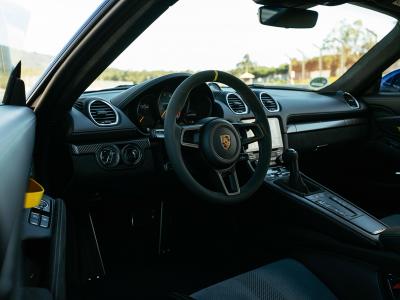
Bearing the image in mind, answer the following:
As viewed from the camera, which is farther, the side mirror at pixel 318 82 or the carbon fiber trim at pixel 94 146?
the side mirror at pixel 318 82

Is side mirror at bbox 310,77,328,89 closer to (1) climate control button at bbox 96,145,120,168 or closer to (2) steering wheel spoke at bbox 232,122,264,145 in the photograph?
(2) steering wheel spoke at bbox 232,122,264,145

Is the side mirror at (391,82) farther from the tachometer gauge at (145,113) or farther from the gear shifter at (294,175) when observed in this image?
the tachometer gauge at (145,113)

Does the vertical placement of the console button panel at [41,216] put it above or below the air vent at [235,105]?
below

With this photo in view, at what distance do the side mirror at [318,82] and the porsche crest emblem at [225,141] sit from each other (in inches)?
86.1

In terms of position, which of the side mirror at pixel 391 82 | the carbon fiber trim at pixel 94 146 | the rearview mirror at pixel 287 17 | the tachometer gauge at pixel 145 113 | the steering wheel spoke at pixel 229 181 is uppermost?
the rearview mirror at pixel 287 17

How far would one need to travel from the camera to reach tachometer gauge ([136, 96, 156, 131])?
254cm

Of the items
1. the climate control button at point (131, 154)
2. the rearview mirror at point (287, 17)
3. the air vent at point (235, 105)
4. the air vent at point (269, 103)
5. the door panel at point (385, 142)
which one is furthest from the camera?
the door panel at point (385, 142)

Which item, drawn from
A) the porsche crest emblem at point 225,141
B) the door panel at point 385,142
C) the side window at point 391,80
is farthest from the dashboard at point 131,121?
the side window at point 391,80

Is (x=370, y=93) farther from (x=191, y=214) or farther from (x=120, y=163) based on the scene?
(x=120, y=163)

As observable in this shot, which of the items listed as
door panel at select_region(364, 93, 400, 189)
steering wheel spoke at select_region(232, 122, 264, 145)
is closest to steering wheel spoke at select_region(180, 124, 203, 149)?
steering wheel spoke at select_region(232, 122, 264, 145)

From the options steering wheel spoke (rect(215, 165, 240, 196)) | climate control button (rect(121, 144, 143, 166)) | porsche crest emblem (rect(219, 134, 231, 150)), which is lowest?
steering wheel spoke (rect(215, 165, 240, 196))

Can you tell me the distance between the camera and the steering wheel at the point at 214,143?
1.93 metres

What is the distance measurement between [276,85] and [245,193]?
1.96 m

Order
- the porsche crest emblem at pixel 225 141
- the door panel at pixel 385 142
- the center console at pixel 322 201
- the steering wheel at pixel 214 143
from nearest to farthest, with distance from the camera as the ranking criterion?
the steering wheel at pixel 214 143
the porsche crest emblem at pixel 225 141
the center console at pixel 322 201
the door panel at pixel 385 142
